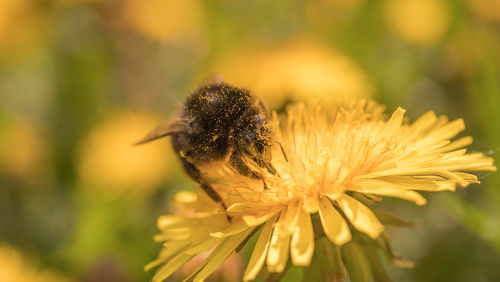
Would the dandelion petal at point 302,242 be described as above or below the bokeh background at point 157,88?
below

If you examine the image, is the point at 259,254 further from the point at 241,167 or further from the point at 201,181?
the point at 201,181

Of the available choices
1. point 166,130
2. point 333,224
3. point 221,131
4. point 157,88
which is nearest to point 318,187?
point 333,224

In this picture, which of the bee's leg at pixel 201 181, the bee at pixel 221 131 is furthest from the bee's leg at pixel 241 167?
the bee's leg at pixel 201 181

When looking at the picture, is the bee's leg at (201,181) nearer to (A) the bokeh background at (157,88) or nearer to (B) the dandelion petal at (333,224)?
(B) the dandelion petal at (333,224)

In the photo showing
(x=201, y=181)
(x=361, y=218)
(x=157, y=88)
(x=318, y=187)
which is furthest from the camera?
(x=157, y=88)

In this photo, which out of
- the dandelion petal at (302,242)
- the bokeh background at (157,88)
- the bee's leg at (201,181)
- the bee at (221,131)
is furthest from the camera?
the bokeh background at (157,88)

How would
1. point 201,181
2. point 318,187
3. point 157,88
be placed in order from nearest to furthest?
1. point 318,187
2. point 201,181
3. point 157,88
